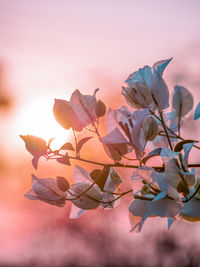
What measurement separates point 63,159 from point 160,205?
0.44ft

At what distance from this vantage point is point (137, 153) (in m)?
0.44

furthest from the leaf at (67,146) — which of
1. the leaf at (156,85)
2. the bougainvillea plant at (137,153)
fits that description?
the leaf at (156,85)

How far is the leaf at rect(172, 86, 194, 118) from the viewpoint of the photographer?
0.46 meters

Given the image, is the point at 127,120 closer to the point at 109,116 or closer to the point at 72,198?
the point at 109,116

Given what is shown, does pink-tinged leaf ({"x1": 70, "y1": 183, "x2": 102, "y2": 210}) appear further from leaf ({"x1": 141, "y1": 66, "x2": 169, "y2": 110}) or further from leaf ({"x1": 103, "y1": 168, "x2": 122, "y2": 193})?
leaf ({"x1": 141, "y1": 66, "x2": 169, "y2": 110})

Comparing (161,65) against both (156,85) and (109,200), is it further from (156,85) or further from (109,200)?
(109,200)

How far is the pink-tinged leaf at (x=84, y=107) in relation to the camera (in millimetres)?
455

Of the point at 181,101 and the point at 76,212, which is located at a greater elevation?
the point at 181,101

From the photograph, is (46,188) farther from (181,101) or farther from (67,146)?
(181,101)

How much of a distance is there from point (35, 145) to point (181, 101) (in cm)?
20

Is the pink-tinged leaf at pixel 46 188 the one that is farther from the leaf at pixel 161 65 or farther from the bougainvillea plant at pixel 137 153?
the leaf at pixel 161 65

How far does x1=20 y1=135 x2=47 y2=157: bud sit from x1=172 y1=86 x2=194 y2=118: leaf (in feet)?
0.59

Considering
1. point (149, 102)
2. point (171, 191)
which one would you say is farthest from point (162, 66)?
point (171, 191)

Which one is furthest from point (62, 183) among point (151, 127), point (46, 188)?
point (151, 127)
